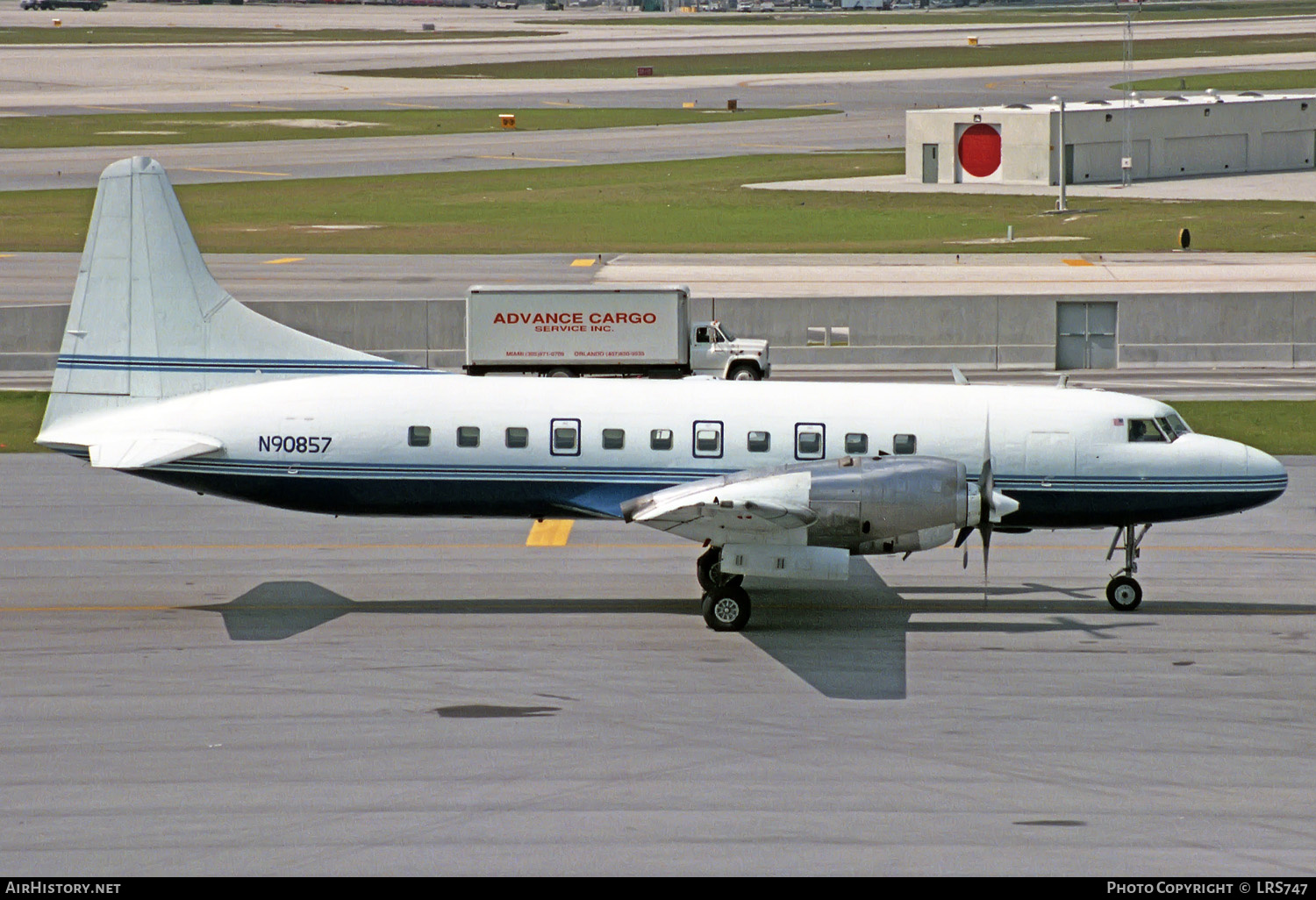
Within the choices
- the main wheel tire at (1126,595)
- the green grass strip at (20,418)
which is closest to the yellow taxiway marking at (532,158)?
the green grass strip at (20,418)

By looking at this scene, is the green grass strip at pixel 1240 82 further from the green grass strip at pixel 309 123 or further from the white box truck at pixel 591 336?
the white box truck at pixel 591 336

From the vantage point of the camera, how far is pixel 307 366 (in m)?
25.6

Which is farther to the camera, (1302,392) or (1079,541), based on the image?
(1302,392)

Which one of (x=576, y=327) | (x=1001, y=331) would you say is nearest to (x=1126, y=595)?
(x=576, y=327)

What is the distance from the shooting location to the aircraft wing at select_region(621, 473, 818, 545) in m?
22.4

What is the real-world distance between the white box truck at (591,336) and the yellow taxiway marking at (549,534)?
16.2 metres

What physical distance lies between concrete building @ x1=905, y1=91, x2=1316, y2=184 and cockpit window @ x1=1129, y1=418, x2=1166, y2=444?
6501 cm

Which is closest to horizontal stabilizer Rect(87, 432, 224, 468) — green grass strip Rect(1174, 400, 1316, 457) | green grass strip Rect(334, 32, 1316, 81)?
green grass strip Rect(1174, 400, 1316, 457)

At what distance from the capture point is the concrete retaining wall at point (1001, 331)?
49.5 meters

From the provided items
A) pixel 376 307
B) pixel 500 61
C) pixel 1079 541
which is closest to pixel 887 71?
pixel 500 61

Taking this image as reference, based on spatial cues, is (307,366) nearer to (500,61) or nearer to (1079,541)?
(1079,541)

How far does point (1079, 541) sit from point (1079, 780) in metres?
13.1

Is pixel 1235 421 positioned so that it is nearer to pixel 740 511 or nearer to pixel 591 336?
pixel 591 336

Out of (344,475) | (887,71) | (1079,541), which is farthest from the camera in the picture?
(887,71)
